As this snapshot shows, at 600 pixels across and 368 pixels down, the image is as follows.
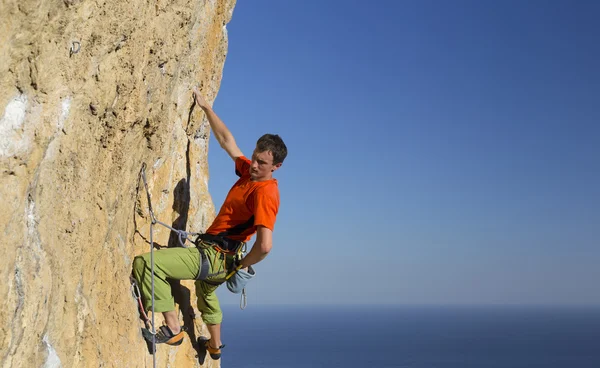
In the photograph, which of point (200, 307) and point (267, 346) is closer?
point (200, 307)

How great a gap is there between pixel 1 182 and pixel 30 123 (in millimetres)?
477

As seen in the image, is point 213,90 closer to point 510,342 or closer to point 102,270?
point 102,270

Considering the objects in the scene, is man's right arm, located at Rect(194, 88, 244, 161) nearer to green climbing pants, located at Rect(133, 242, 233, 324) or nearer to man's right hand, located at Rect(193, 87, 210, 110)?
man's right hand, located at Rect(193, 87, 210, 110)

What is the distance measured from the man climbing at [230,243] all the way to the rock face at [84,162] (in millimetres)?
331

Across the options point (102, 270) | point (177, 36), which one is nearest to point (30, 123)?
point (102, 270)

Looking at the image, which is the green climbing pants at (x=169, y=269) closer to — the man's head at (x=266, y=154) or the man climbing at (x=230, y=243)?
the man climbing at (x=230, y=243)

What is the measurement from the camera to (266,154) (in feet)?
21.5

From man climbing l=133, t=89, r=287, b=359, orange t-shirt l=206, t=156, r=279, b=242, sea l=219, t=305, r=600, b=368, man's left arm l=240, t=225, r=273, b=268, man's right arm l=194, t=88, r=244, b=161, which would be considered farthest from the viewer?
sea l=219, t=305, r=600, b=368

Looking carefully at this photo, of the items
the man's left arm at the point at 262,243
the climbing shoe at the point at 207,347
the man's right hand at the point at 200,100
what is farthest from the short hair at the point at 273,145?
the climbing shoe at the point at 207,347

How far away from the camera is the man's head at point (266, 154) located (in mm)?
6543

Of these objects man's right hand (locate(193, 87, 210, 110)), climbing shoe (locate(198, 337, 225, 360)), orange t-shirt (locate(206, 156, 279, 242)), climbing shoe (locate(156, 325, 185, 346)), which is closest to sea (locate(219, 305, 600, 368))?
climbing shoe (locate(198, 337, 225, 360))

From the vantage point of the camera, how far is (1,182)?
3.52 meters

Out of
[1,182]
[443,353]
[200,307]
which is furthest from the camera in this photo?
[443,353]

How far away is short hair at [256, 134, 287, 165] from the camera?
655cm
